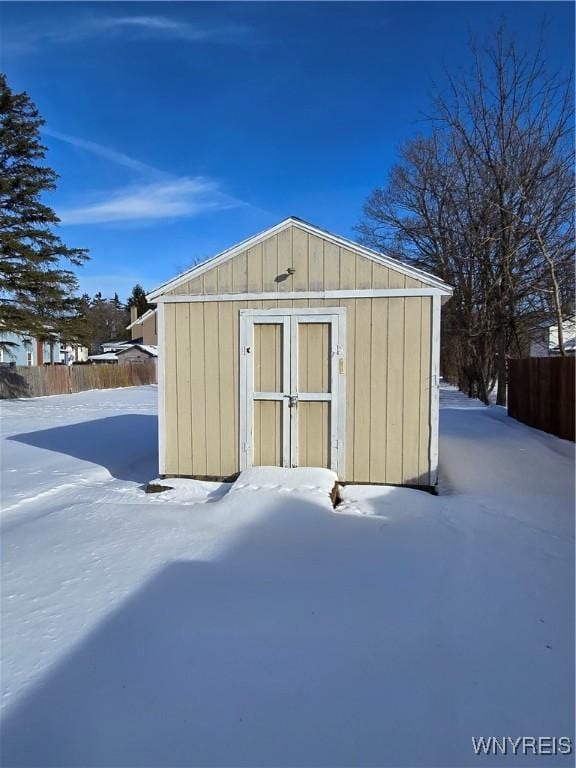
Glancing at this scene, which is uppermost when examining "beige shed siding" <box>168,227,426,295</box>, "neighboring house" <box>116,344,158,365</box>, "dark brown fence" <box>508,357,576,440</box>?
"neighboring house" <box>116,344,158,365</box>

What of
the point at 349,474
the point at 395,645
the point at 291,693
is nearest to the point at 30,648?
the point at 291,693

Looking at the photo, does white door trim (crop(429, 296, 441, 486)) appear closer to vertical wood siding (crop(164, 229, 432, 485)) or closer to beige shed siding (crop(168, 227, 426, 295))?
vertical wood siding (crop(164, 229, 432, 485))

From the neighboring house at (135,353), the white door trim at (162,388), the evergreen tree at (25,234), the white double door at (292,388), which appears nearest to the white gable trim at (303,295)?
the white double door at (292,388)

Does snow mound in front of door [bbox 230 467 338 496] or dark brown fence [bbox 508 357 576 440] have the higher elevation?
dark brown fence [bbox 508 357 576 440]

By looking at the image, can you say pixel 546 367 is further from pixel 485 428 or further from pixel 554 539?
pixel 554 539

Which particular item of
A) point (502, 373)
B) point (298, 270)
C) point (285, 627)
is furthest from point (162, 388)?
point (502, 373)

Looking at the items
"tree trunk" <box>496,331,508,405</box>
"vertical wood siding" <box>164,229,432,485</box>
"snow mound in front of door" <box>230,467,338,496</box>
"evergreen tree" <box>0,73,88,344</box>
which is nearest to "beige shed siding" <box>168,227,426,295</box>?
"vertical wood siding" <box>164,229,432,485</box>

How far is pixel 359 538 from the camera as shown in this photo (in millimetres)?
3713

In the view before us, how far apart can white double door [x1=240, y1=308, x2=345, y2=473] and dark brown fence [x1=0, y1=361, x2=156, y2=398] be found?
57.6 ft

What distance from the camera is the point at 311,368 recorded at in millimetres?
5254

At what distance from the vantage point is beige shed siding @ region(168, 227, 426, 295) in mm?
5098

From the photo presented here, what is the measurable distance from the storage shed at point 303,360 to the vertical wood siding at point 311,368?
12 millimetres

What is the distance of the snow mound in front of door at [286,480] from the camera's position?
4.67 meters

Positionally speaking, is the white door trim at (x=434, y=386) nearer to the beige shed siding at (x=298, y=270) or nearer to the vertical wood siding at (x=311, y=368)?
the vertical wood siding at (x=311, y=368)
